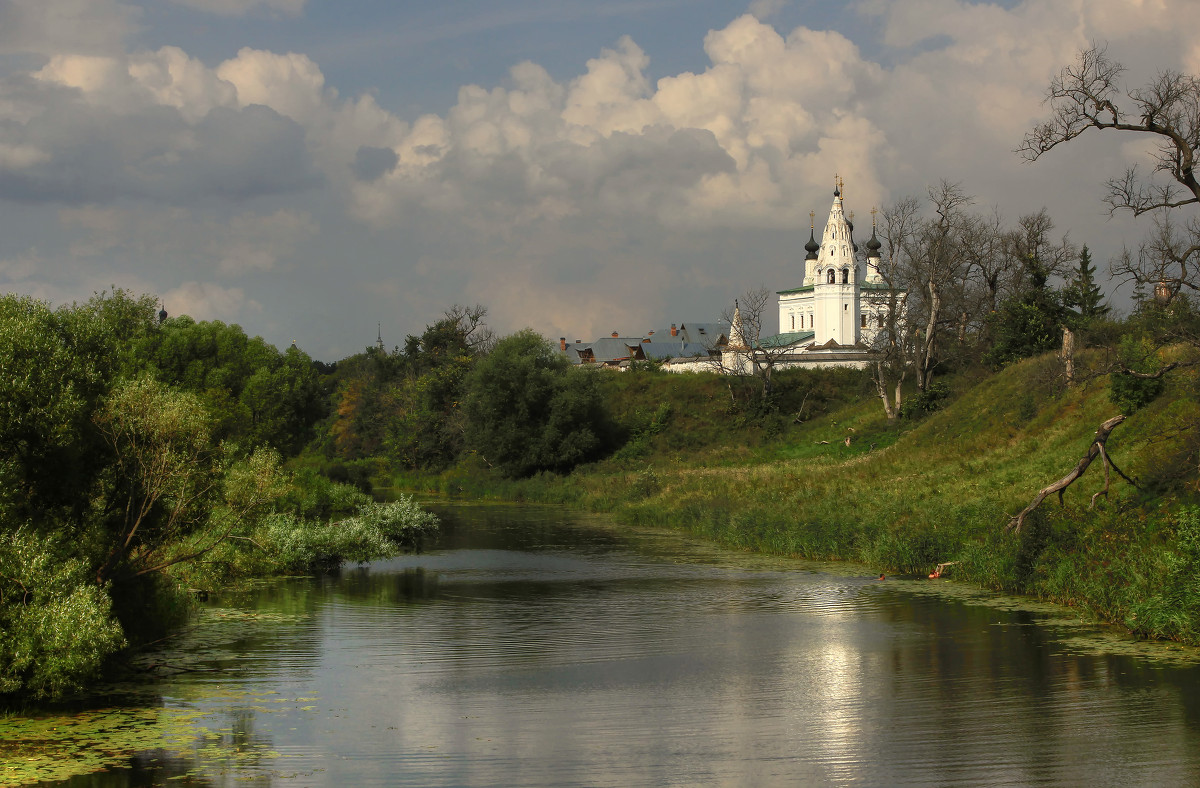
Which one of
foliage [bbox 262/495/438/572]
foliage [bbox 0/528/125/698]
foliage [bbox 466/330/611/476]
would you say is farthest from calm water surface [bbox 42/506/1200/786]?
foliage [bbox 466/330/611/476]

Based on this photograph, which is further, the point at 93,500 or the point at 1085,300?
the point at 1085,300

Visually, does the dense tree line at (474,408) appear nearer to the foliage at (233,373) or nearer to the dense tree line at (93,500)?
the foliage at (233,373)

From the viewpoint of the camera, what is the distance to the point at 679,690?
52.0 ft

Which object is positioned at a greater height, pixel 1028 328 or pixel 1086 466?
pixel 1028 328

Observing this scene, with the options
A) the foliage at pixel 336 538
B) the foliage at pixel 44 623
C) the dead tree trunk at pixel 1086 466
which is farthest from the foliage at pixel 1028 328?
the foliage at pixel 44 623

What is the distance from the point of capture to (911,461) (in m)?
39.3

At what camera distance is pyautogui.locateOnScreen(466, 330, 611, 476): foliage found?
6003 cm

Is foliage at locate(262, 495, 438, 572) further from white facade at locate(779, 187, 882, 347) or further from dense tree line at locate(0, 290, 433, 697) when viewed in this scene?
white facade at locate(779, 187, 882, 347)

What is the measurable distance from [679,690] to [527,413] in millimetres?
44771

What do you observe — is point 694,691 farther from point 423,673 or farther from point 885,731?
Answer: point 423,673

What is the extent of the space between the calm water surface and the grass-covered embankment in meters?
1.13

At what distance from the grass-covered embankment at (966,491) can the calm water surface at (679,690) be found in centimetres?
113

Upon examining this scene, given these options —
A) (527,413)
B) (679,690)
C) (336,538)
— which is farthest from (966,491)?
(527,413)

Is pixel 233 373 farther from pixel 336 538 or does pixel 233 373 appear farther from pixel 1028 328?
pixel 1028 328
